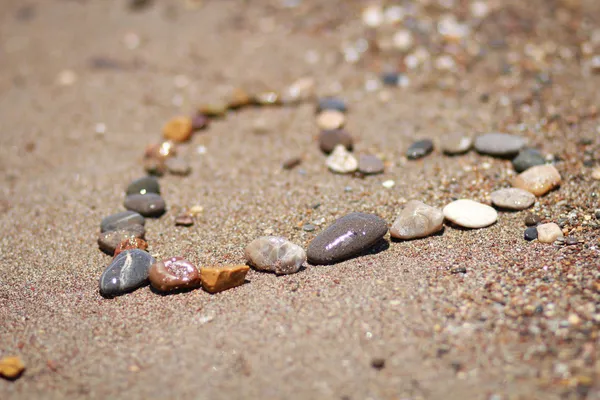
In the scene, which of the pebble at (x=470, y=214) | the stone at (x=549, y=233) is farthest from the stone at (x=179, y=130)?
the stone at (x=549, y=233)

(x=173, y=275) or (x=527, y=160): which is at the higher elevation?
(x=527, y=160)

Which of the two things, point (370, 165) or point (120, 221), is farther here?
point (370, 165)

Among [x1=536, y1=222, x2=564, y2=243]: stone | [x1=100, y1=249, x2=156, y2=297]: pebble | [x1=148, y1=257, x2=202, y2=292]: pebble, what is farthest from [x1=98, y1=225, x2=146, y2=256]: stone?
[x1=536, y1=222, x2=564, y2=243]: stone

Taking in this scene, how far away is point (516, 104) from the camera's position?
3.51 metres

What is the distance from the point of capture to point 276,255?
7.90ft

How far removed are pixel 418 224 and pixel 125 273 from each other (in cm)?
132

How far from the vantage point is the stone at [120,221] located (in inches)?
110

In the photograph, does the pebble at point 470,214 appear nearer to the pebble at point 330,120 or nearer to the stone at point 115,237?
the pebble at point 330,120

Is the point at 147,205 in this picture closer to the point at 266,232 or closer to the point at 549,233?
the point at 266,232

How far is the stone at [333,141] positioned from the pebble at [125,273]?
128cm

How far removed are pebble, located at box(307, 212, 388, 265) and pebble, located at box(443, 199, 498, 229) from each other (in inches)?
14.1

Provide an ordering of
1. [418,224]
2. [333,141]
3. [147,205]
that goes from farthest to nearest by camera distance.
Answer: [333,141]
[147,205]
[418,224]

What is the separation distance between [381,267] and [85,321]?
124 cm

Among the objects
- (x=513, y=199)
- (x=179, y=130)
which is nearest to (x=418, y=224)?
(x=513, y=199)
